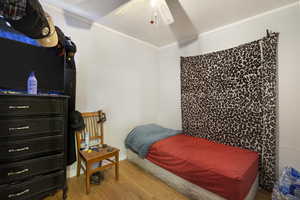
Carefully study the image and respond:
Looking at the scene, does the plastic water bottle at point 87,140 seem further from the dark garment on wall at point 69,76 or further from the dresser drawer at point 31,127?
the dresser drawer at point 31,127

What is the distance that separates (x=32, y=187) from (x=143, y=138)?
1.49m

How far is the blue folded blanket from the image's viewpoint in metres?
2.19

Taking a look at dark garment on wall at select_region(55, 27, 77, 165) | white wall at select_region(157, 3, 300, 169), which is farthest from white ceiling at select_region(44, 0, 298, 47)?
dark garment on wall at select_region(55, 27, 77, 165)

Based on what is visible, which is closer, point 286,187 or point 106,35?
point 286,187

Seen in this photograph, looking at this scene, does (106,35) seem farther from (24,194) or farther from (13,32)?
(24,194)

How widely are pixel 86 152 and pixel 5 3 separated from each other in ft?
5.58

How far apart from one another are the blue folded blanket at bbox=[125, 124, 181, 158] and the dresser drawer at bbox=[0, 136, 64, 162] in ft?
3.91

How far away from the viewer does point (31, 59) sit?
4.75 ft

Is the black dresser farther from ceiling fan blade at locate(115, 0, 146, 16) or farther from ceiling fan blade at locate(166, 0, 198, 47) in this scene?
ceiling fan blade at locate(166, 0, 198, 47)

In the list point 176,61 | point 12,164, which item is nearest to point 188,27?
point 176,61

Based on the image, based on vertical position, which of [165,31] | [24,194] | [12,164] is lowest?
[24,194]

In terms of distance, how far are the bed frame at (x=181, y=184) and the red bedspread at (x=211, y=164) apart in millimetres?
68

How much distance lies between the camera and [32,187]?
1219 millimetres

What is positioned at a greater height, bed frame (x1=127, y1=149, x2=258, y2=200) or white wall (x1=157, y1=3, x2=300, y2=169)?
white wall (x1=157, y1=3, x2=300, y2=169)
